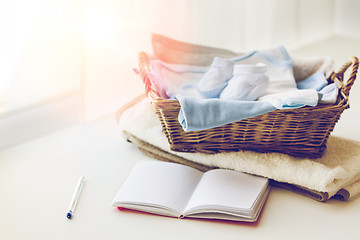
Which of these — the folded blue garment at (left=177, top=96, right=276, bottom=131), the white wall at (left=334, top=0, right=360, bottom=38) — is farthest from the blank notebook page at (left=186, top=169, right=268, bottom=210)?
the white wall at (left=334, top=0, right=360, bottom=38)

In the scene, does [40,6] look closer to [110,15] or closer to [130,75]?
[110,15]

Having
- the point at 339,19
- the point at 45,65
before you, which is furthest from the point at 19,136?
the point at 339,19

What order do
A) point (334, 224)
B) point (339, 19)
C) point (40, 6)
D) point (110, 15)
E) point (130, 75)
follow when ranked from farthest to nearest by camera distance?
point (339, 19) < point (130, 75) < point (110, 15) < point (40, 6) < point (334, 224)

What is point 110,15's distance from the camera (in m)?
1.38

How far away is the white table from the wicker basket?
11 centimetres

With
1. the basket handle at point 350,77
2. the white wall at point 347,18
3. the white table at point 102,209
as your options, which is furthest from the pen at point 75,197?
the white wall at point 347,18

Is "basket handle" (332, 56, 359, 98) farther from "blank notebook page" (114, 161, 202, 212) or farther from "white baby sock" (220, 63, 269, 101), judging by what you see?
"blank notebook page" (114, 161, 202, 212)

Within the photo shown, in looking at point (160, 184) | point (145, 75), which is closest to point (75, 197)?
point (160, 184)

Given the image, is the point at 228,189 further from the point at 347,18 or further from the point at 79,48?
A: the point at 347,18

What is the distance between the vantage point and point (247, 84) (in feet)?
3.53

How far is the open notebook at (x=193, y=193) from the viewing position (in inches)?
35.0

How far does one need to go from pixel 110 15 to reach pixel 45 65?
0.78 feet

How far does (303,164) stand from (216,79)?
317mm

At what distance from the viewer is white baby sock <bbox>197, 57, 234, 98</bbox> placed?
3.73 ft
